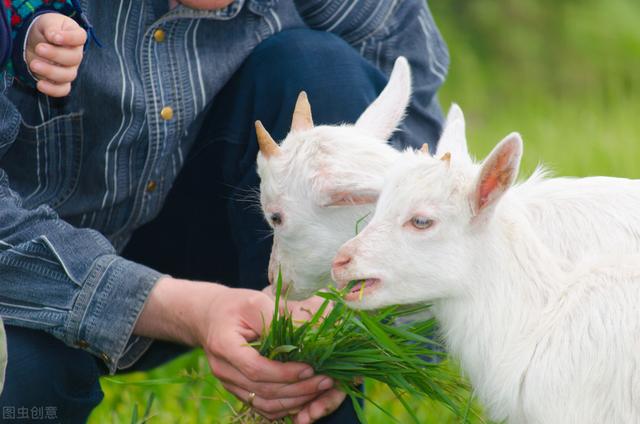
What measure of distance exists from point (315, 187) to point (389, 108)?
11.1 inches

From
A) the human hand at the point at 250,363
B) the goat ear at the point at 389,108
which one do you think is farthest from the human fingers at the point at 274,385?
the goat ear at the point at 389,108

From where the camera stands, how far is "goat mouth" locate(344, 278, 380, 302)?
2049 mm

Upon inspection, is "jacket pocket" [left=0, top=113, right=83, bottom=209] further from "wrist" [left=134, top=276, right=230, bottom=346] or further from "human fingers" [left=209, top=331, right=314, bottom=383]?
"human fingers" [left=209, top=331, right=314, bottom=383]

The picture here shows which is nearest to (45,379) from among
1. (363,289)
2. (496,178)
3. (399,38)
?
(363,289)

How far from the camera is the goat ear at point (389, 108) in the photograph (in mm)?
2414

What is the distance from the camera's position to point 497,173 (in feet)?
6.47

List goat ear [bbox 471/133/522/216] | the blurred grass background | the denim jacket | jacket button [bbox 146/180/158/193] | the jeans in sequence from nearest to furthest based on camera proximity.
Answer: goat ear [bbox 471/133/522/216]
the denim jacket
the jeans
jacket button [bbox 146/180/158/193]
the blurred grass background

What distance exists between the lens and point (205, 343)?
7.79ft

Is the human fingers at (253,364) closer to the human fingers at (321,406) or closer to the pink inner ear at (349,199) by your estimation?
the human fingers at (321,406)

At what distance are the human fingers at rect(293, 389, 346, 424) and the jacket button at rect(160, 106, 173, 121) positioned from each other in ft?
2.34

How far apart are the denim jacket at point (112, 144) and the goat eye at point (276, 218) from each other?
28cm

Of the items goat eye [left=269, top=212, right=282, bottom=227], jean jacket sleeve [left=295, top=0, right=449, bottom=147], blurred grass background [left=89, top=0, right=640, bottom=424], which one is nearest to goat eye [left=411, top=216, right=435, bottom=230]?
goat eye [left=269, top=212, right=282, bottom=227]

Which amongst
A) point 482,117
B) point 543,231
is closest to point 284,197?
point 543,231

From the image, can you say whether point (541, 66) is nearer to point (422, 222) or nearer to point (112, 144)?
point (112, 144)
